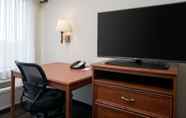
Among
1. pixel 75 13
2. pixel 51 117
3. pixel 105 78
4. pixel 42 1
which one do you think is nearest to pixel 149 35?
pixel 105 78

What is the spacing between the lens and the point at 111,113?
1.93 m

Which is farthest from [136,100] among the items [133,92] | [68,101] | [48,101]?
[48,101]

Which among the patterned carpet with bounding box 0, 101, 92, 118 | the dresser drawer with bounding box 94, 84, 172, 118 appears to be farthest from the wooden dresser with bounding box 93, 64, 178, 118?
the patterned carpet with bounding box 0, 101, 92, 118

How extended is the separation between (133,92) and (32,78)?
111 cm

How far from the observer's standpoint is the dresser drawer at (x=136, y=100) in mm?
1624

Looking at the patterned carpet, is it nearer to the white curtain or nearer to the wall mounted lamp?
the white curtain

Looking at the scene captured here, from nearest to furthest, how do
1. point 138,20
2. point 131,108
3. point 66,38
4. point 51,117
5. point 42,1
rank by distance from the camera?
1. point 131,108
2. point 138,20
3. point 51,117
4. point 66,38
5. point 42,1

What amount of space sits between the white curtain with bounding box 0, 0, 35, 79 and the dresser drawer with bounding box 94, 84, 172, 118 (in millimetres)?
1674

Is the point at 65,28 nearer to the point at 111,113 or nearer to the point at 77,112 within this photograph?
the point at 77,112

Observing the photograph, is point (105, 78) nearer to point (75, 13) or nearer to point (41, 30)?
point (75, 13)

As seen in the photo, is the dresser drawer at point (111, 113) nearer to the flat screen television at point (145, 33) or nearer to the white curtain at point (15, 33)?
the flat screen television at point (145, 33)

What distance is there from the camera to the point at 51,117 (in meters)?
2.43

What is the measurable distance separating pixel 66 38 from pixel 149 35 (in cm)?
159

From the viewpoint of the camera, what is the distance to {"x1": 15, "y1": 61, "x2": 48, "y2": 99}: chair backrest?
6.23 feet
